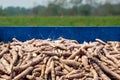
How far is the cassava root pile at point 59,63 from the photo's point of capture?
4.66m

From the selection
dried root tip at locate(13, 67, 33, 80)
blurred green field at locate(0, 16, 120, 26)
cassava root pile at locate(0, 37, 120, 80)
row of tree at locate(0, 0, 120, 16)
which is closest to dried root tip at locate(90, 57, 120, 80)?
cassava root pile at locate(0, 37, 120, 80)

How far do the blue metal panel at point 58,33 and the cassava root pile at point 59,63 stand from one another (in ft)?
3.97

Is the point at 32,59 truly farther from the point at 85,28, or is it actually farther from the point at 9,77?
the point at 85,28

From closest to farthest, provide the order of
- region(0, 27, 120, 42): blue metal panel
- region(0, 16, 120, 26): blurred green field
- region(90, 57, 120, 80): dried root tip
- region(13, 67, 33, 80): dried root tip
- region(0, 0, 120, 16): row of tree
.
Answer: region(13, 67, 33, 80): dried root tip < region(90, 57, 120, 80): dried root tip < region(0, 27, 120, 42): blue metal panel < region(0, 16, 120, 26): blurred green field < region(0, 0, 120, 16): row of tree

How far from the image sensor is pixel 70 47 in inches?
212

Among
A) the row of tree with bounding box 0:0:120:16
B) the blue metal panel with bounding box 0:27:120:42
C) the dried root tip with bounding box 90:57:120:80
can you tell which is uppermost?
the blue metal panel with bounding box 0:27:120:42

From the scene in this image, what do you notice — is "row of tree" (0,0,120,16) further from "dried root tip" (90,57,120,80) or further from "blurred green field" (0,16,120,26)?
"dried root tip" (90,57,120,80)

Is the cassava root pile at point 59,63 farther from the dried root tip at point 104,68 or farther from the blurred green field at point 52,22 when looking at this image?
the blurred green field at point 52,22

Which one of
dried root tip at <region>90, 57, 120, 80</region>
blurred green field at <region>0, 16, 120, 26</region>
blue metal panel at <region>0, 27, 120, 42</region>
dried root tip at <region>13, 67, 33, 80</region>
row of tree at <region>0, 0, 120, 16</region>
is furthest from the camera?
row of tree at <region>0, 0, 120, 16</region>

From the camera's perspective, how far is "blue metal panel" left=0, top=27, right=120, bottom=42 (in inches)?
261

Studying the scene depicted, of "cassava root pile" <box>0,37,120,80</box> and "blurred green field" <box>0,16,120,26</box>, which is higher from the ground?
"cassava root pile" <box>0,37,120,80</box>

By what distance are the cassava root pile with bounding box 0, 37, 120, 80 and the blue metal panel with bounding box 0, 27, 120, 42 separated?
1210 mm

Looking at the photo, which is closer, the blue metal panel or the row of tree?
the blue metal panel

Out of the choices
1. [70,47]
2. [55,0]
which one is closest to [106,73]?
[70,47]
